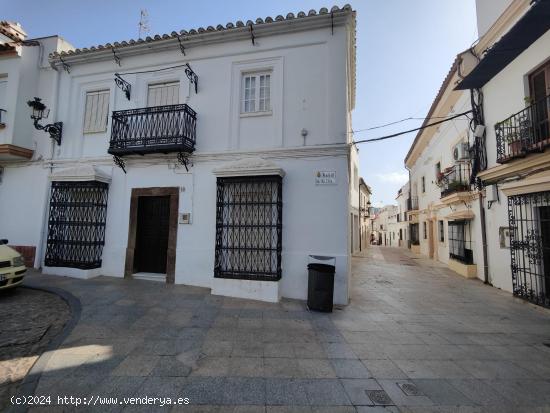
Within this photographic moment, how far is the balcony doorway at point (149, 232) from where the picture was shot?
7562 millimetres

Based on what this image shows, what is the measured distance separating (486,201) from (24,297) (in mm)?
12560

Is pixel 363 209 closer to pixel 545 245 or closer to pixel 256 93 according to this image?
pixel 545 245

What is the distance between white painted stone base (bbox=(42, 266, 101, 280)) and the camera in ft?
24.4

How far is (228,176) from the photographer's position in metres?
6.62

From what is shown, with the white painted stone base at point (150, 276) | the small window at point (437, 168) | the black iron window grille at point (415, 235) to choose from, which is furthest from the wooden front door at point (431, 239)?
the white painted stone base at point (150, 276)

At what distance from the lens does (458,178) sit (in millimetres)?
10727

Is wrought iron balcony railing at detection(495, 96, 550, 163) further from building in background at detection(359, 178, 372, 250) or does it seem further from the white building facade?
building in background at detection(359, 178, 372, 250)

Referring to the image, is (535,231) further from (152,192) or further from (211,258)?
(152,192)

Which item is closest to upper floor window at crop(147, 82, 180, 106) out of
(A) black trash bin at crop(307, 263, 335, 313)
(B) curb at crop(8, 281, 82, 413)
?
(B) curb at crop(8, 281, 82, 413)

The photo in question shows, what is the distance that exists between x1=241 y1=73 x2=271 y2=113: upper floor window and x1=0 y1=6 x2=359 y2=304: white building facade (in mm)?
28

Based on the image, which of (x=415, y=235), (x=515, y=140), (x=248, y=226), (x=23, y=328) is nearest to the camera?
(x=23, y=328)

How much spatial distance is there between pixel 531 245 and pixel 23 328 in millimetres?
10407

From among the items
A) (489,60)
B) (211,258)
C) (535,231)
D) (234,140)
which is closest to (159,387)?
(211,258)

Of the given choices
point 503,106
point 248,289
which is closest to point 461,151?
point 503,106
